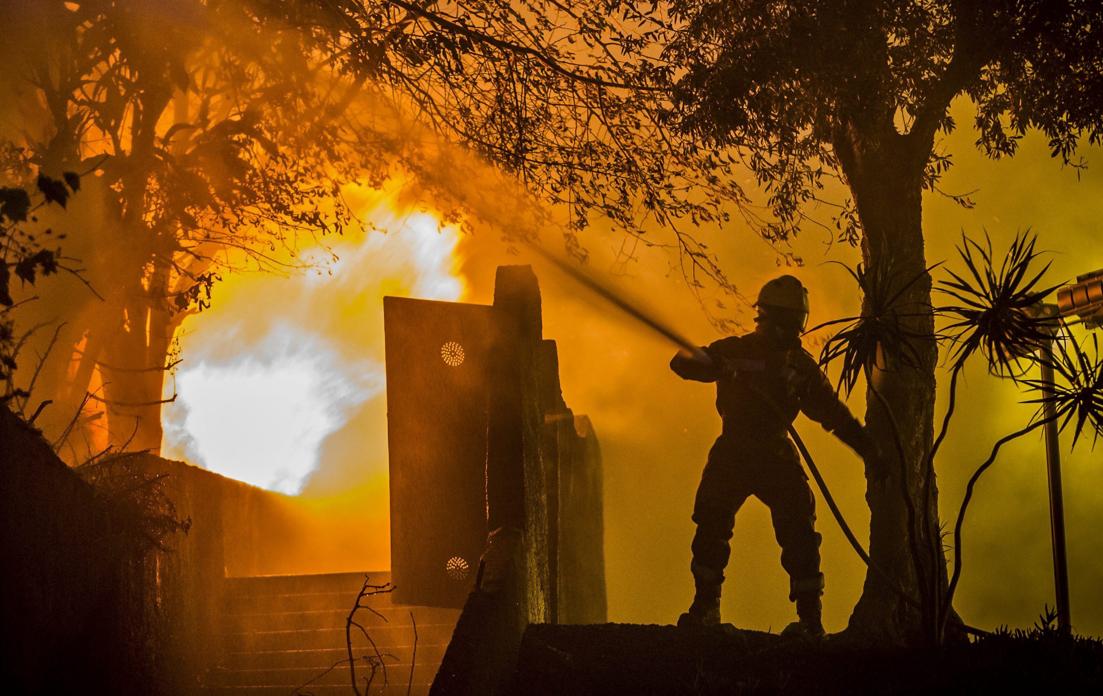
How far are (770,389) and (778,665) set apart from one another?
244 centimetres

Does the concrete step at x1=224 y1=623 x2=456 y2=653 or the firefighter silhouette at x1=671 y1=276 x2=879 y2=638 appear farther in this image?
the concrete step at x1=224 y1=623 x2=456 y2=653

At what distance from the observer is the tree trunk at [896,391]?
10.1 m

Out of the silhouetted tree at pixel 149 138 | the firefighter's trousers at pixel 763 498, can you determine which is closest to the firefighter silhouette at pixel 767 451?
the firefighter's trousers at pixel 763 498

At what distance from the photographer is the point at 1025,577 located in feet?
85.0

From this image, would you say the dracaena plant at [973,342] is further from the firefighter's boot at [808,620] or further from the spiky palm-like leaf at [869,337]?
the firefighter's boot at [808,620]

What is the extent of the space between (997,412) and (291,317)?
50.8ft

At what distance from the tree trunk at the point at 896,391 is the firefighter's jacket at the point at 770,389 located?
0.81m

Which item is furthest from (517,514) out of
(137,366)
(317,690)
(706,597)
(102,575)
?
(137,366)

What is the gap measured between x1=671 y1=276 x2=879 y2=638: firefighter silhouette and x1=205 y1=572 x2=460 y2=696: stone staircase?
2.28m

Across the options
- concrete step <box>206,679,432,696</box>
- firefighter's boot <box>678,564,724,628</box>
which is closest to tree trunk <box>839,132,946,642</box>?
firefighter's boot <box>678,564,724,628</box>

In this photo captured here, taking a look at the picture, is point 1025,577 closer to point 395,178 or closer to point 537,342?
point 395,178

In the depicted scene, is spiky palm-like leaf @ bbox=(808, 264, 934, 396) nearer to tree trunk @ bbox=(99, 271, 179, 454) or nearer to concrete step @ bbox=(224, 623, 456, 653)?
concrete step @ bbox=(224, 623, 456, 653)

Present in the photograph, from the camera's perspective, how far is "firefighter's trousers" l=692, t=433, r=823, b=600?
9297 mm

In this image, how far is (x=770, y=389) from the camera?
9383 millimetres
